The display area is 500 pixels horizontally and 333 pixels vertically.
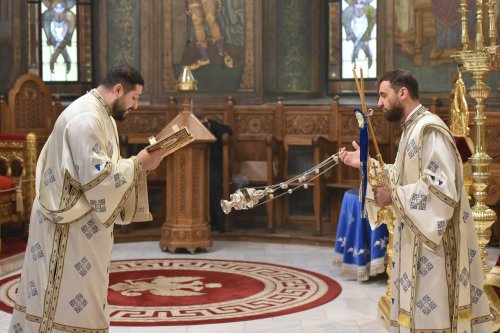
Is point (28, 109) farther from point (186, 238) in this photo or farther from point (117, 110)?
point (117, 110)

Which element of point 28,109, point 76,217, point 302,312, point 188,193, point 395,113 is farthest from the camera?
point 28,109

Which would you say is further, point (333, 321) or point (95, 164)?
point (333, 321)

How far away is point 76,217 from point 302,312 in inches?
113

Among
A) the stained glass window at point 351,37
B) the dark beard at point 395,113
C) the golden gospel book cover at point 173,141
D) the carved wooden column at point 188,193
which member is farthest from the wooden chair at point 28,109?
the dark beard at point 395,113

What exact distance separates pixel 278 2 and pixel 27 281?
26.6ft

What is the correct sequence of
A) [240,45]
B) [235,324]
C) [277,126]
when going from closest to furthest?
[235,324]
[277,126]
[240,45]

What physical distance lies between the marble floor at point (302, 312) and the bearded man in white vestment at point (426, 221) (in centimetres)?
193

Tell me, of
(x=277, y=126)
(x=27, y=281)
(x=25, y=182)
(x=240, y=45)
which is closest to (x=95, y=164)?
(x=27, y=281)

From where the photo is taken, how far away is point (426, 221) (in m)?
4.28

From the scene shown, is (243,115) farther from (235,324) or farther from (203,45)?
(235,324)

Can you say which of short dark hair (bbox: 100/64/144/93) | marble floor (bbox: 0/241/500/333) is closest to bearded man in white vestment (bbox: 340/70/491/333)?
short dark hair (bbox: 100/64/144/93)

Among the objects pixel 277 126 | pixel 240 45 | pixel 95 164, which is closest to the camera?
pixel 95 164

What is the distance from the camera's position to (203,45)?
1184 centimetres

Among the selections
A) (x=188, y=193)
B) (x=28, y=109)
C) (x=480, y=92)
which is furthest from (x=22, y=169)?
(x=480, y=92)
